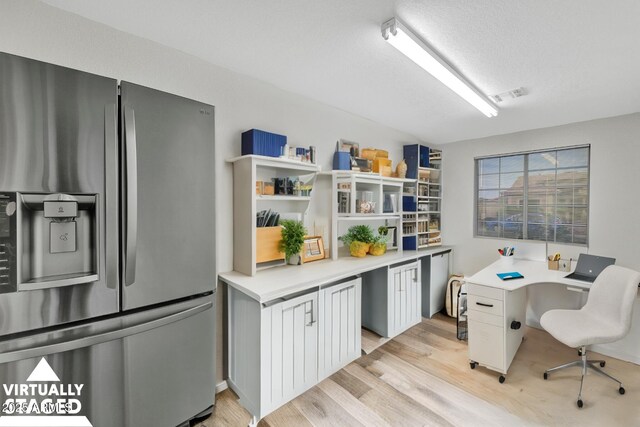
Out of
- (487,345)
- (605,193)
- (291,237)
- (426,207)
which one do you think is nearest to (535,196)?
(605,193)

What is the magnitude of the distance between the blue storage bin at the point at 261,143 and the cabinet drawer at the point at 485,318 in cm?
225

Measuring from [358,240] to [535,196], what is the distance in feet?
8.02

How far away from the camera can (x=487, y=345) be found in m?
2.38

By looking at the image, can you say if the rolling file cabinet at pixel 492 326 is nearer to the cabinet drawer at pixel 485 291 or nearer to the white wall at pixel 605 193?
the cabinet drawer at pixel 485 291

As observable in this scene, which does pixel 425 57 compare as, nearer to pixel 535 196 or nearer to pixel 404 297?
pixel 404 297

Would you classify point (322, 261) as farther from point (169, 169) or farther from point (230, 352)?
point (169, 169)

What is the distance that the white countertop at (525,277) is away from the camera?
7.85ft

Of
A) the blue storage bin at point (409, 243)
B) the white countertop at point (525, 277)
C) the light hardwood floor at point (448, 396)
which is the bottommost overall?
the light hardwood floor at point (448, 396)

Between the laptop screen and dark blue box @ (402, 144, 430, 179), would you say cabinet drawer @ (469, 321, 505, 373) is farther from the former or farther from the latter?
dark blue box @ (402, 144, 430, 179)

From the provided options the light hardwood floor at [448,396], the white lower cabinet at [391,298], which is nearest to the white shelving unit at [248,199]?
the light hardwood floor at [448,396]

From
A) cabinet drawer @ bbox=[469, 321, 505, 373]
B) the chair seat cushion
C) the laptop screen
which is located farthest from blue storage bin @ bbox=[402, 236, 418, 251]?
the laptop screen

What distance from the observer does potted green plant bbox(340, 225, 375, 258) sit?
9.69 ft

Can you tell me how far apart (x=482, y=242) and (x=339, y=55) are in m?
3.22

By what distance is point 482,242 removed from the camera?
148 inches
